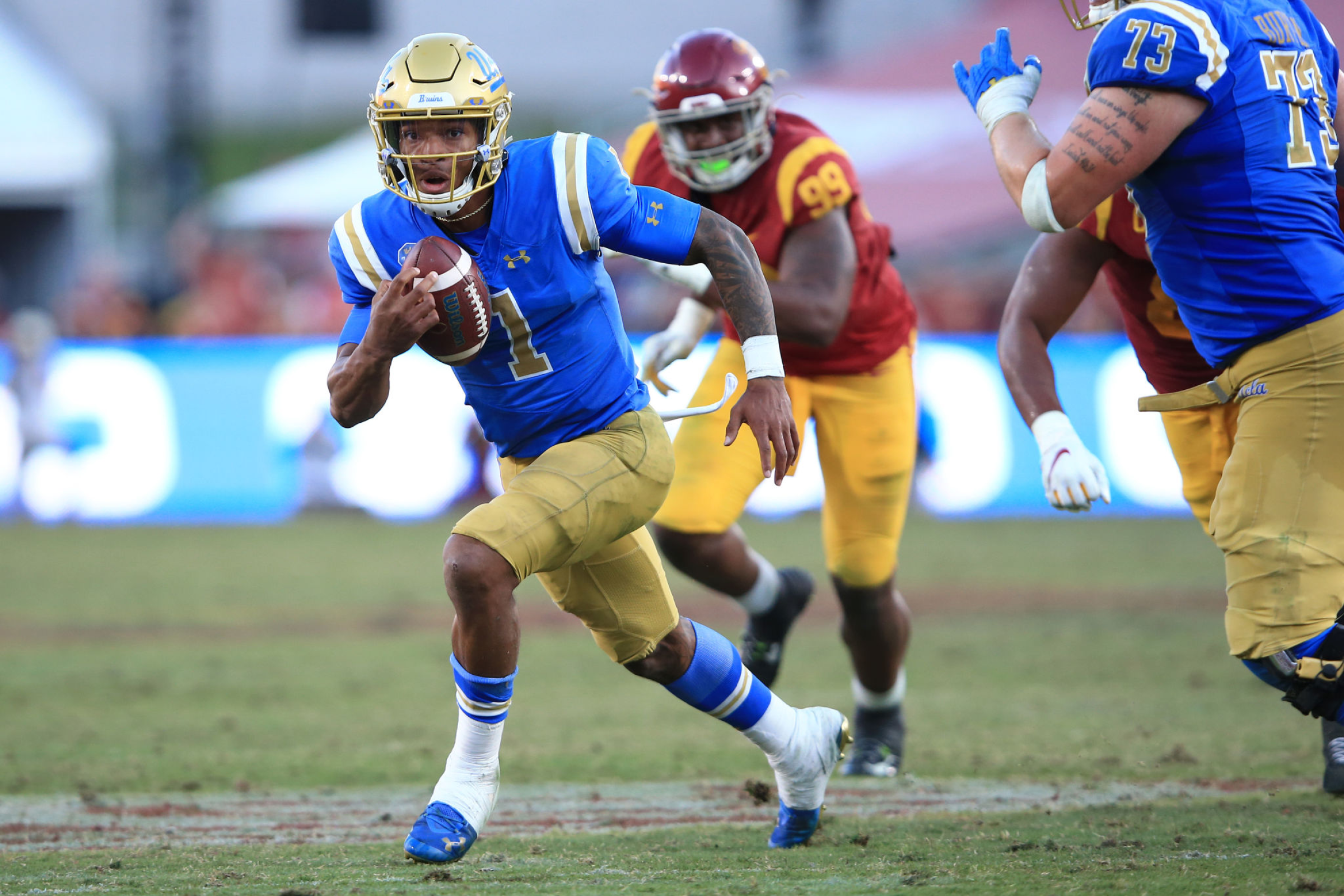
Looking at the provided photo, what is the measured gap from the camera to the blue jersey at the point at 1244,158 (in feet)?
11.6

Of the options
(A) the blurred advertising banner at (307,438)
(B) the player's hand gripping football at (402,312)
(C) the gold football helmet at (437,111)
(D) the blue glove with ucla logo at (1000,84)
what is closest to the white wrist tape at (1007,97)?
(D) the blue glove with ucla logo at (1000,84)

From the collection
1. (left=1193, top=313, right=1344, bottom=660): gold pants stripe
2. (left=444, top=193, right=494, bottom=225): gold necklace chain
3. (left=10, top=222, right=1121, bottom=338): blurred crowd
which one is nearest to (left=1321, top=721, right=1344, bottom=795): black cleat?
(left=1193, top=313, right=1344, bottom=660): gold pants stripe

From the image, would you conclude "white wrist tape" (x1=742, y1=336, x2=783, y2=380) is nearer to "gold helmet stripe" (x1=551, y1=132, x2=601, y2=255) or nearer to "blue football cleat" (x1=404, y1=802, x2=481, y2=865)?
"gold helmet stripe" (x1=551, y1=132, x2=601, y2=255)

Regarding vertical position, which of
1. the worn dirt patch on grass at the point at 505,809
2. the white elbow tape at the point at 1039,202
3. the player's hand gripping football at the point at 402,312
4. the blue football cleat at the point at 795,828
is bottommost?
the worn dirt patch on grass at the point at 505,809

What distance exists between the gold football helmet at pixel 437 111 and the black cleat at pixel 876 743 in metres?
2.54

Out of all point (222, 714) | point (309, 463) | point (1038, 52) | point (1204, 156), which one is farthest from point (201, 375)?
point (1204, 156)

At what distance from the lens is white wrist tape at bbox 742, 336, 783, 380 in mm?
3832

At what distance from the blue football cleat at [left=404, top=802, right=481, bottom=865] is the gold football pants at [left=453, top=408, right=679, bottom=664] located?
59 centimetres

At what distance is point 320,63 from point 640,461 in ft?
92.7

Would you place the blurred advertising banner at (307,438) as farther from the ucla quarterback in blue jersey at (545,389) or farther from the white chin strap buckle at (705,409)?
the ucla quarterback in blue jersey at (545,389)

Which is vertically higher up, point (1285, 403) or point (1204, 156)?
point (1204, 156)

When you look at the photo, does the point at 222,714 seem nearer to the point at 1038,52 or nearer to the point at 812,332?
the point at 812,332

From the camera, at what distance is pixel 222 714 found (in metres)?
6.41

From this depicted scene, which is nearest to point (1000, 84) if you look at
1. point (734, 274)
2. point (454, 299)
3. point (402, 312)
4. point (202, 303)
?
A: point (734, 274)
